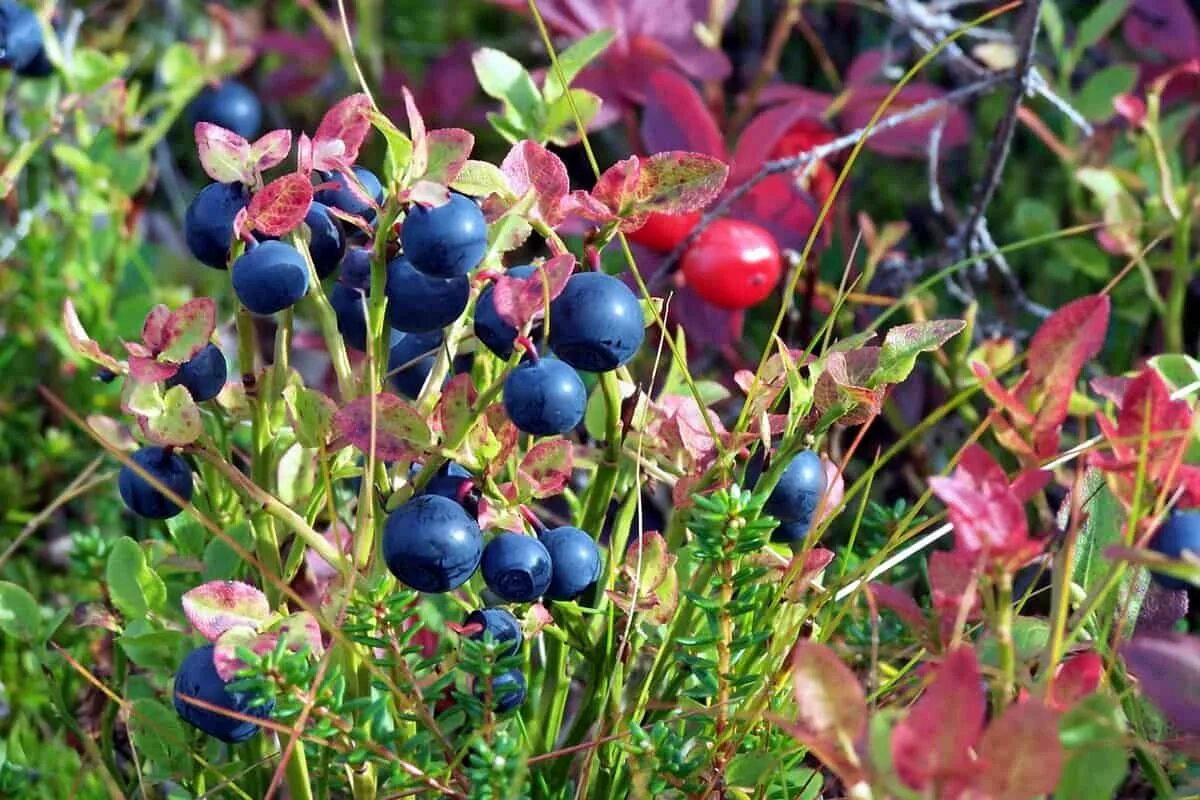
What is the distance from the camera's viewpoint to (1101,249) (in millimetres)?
1808

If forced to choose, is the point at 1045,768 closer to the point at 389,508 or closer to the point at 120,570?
the point at 389,508

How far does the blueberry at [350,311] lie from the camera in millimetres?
1030

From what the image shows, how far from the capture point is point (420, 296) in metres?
0.87

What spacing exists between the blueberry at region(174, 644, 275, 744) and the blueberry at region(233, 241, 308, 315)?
217 millimetres

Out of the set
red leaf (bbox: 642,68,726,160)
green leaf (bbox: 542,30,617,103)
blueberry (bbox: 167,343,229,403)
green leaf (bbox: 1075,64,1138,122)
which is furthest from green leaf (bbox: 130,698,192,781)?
green leaf (bbox: 1075,64,1138,122)

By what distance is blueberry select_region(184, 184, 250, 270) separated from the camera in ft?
3.08

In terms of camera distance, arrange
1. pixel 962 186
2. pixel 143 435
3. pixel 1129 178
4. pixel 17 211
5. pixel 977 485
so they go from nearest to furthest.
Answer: pixel 977 485 → pixel 143 435 → pixel 1129 178 → pixel 17 211 → pixel 962 186

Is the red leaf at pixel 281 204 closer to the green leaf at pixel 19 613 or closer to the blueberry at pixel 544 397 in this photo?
the blueberry at pixel 544 397

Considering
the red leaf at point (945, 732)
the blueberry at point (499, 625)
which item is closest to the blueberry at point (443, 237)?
the blueberry at point (499, 625)

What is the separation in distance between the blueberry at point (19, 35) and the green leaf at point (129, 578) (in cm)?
75

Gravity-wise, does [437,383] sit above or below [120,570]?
above

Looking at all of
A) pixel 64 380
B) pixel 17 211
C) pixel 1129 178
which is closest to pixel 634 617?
pixel 1129 178

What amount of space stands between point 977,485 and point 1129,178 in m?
1.02

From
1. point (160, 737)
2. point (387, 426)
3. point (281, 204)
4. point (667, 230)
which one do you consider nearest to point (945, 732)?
point (387, 426)
